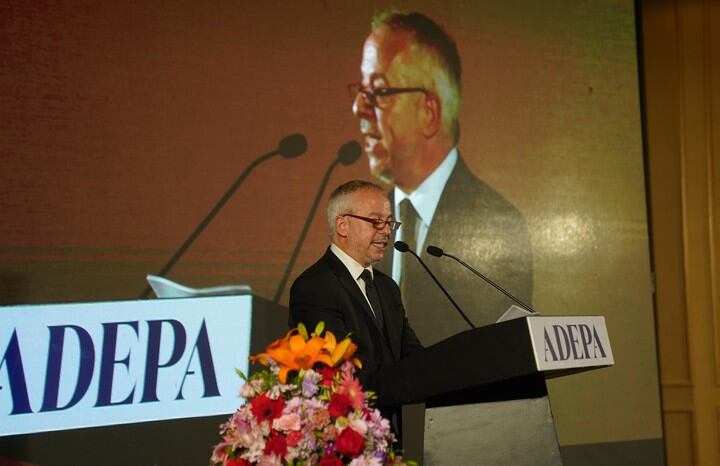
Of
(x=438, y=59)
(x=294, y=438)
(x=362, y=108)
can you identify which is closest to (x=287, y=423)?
(x=294, y=438)

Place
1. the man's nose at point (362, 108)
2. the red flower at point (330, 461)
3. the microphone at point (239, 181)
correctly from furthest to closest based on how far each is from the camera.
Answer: the man's nose at point (362, 108), the microphone at point (239, 181), the red flower at point (330, 461)

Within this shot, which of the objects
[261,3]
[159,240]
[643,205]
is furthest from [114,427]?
[643,205]

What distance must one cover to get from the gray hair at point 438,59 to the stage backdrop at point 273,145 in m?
0.05

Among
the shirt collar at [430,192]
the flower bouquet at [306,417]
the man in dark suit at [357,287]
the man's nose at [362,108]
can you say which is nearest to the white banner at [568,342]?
the flower bouquet at [306,417]

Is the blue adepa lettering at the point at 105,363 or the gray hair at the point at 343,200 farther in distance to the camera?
the blue adepa lettering at the point at 105,363

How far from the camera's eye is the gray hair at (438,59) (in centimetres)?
407

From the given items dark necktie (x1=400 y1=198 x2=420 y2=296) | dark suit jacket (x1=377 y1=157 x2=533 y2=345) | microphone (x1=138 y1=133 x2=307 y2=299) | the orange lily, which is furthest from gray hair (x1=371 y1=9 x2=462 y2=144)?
the orange lily

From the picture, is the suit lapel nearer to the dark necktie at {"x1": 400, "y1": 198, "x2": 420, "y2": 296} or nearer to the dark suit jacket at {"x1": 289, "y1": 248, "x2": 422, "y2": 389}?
the dark suit jacket at {"x1": 289, "y1": 248, "x2": 422, "y2": 389}

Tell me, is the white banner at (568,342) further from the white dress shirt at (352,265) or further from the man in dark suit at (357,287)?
the white dress shirt at (352,265)

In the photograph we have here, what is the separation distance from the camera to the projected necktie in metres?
3.93

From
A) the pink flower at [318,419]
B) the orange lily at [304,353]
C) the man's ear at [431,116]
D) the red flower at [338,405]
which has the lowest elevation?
the pink flower at [318,419]

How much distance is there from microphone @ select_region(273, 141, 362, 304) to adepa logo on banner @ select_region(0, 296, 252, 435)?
185 millimetres

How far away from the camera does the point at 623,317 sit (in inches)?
172

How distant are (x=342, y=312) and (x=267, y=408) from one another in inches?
26.2
